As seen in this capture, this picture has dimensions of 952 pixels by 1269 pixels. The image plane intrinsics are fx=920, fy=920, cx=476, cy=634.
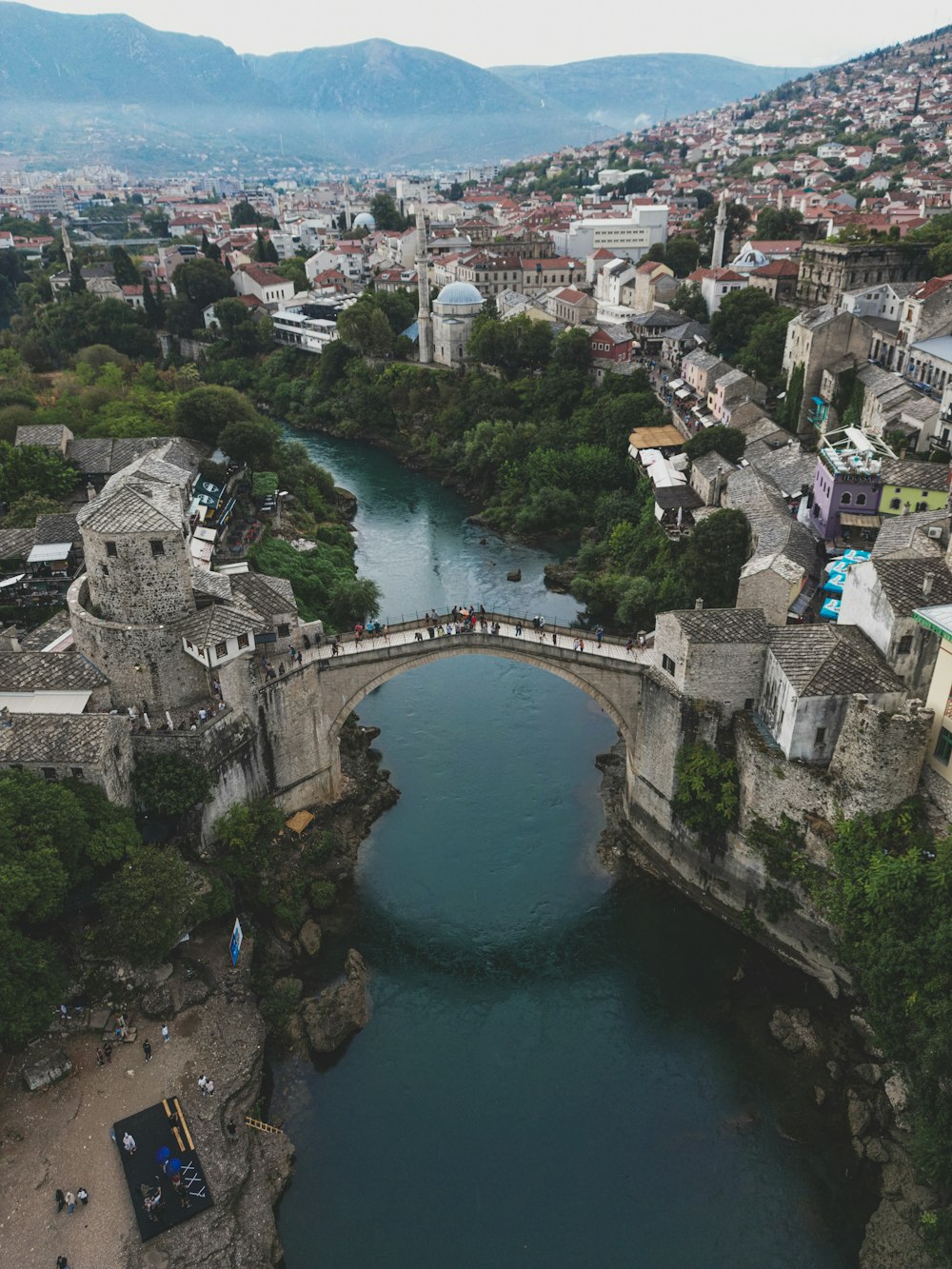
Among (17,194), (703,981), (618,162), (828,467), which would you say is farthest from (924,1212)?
(17,194)

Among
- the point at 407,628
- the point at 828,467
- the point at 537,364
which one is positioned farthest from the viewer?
the point at 537,364

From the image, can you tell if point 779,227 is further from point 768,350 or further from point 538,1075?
point 538,1075

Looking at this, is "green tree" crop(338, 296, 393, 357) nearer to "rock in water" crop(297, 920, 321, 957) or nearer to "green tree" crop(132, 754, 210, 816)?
"green tree" crop(132, 754, 210, 816)

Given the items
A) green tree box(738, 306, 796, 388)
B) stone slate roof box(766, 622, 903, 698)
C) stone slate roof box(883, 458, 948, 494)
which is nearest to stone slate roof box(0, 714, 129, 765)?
stone slate roof box(766, 622, 903, 698)

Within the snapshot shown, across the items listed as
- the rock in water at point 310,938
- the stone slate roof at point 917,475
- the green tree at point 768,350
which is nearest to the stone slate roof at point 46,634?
the rock in water at point 310,938

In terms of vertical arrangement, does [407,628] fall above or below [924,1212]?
above

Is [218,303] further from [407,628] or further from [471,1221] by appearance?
[471,1221]

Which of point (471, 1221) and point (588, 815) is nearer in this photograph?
point (471, 1221)
